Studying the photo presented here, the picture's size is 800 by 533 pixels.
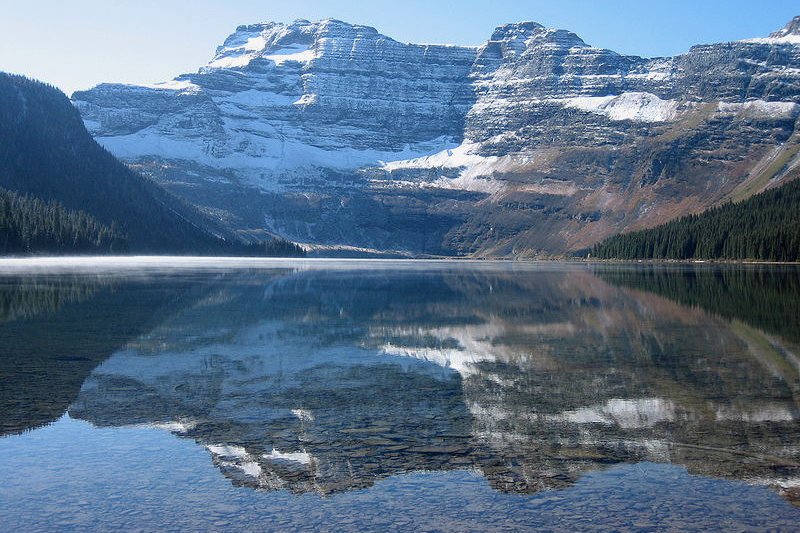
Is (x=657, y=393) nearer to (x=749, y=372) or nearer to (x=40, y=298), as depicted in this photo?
(x=749, y=372)

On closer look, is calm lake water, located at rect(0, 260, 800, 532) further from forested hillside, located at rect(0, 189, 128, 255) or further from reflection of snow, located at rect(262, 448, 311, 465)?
forested hillside, located at rect(0, 189, 128, 255)

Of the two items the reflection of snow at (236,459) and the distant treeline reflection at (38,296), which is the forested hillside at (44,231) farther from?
the reflection of snow at (236,459)

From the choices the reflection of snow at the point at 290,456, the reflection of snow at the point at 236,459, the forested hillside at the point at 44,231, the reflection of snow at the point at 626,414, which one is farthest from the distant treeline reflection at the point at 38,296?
the forested hillside at the point at 44,231

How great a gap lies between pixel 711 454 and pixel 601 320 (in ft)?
93.8

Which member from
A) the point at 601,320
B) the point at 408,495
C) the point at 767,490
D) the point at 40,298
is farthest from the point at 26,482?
the point at 40,298

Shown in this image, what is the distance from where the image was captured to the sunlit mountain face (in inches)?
611

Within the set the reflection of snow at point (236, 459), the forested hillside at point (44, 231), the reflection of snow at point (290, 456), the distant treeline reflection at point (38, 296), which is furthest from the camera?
the forested hillside at point (44, 231)

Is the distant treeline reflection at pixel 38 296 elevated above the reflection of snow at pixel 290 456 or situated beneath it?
situated beneath

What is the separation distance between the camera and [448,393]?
22.7 metres

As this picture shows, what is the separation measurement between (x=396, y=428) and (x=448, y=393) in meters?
4.79

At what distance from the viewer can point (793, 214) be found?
627ft

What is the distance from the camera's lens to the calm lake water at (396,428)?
505 inches

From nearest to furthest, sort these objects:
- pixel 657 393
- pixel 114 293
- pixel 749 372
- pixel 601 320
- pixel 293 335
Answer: pixel 657 393, pixel 749 372, pixel 293 335, pixel 601 320, pixel 114 293

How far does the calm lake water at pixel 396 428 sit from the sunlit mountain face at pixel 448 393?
86 mm
